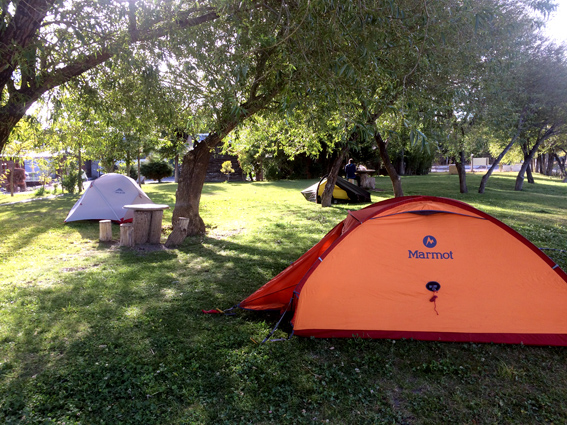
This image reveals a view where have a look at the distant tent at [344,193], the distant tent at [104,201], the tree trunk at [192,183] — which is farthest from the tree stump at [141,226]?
the distant tent at [344,193]

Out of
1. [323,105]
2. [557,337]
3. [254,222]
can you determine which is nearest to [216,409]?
[557,337]

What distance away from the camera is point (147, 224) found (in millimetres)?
8852

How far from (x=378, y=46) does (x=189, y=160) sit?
5721 mm

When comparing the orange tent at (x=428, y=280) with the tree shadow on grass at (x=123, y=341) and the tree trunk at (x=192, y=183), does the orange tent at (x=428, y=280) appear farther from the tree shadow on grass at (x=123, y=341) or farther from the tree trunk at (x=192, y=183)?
the tree trunk at (x=192, y=183)

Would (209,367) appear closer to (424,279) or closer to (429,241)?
(424,279)

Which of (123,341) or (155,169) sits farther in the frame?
(155,169)

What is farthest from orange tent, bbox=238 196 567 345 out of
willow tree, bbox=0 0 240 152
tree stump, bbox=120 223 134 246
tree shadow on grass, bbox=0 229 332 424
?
tree stump, bbox=120 223 134 246

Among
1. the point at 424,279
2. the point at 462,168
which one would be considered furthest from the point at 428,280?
the point at 462,168

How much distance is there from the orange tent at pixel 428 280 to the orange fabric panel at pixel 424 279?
0.01 meters

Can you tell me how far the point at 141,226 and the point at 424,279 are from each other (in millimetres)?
6391

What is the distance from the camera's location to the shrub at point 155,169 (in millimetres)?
28969

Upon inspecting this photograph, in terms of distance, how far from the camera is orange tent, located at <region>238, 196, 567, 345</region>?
4426mm

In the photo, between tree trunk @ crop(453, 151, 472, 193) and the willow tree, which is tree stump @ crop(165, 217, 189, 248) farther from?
tree trunk @ crop(453, 151, 472, 193)

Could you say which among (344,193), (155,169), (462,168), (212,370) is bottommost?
(212,370)
